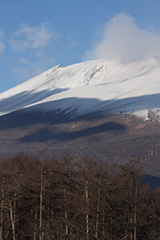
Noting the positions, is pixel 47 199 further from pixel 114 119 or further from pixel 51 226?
pixel 114 119

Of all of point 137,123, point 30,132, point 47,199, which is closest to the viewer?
point 47,199

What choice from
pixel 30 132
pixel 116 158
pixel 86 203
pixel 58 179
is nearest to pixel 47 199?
pixel 58 179

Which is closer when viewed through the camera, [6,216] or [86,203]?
[86,203]

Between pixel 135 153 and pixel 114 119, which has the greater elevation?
pixel 114 119

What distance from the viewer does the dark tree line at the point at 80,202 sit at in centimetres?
2211

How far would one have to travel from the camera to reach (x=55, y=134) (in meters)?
186

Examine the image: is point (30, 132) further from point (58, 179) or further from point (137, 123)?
point (58, 179)

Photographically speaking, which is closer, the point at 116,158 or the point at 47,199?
the point at 47,199

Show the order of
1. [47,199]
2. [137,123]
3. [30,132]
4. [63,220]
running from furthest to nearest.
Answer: [30,132]
[137,123]
[47,199]
[63,220]

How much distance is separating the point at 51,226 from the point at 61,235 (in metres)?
4.25

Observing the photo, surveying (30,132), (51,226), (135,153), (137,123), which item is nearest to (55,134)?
(30,132)

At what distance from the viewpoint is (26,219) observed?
2597 centimetres

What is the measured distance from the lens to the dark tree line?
72.5 ft

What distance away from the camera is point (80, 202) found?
73.8 ft
